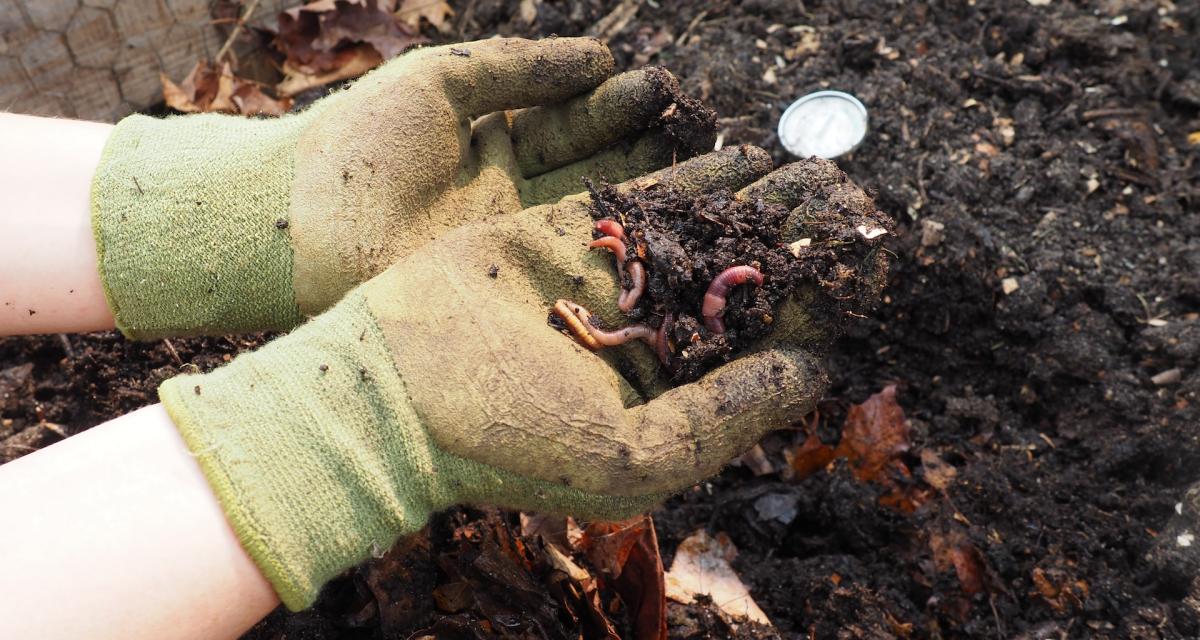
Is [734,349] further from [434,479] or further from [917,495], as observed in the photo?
[917,495]

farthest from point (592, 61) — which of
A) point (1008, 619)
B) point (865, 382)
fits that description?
point (1008, 619)

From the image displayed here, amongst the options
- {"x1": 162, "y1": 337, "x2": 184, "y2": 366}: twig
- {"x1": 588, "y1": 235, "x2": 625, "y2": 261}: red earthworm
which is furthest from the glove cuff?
{"x1": 162, "y1": 337, "x2": 184, "y2": 366}: twig

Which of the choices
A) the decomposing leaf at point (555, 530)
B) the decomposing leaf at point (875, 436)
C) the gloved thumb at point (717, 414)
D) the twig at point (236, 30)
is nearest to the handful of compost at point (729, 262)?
the gloved thumb at point (717, 414)

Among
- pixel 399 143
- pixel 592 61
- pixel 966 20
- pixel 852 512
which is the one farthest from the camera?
pixel 966 20

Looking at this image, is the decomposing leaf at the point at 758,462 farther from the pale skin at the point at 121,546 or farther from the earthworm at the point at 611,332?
the pale skin at the point at 121,546

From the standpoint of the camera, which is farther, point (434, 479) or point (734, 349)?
point (734, 349)

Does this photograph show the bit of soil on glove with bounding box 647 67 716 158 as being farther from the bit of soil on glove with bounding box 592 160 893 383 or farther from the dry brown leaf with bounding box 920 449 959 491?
the dry brown leaf with bounding box 920 449 959 491
